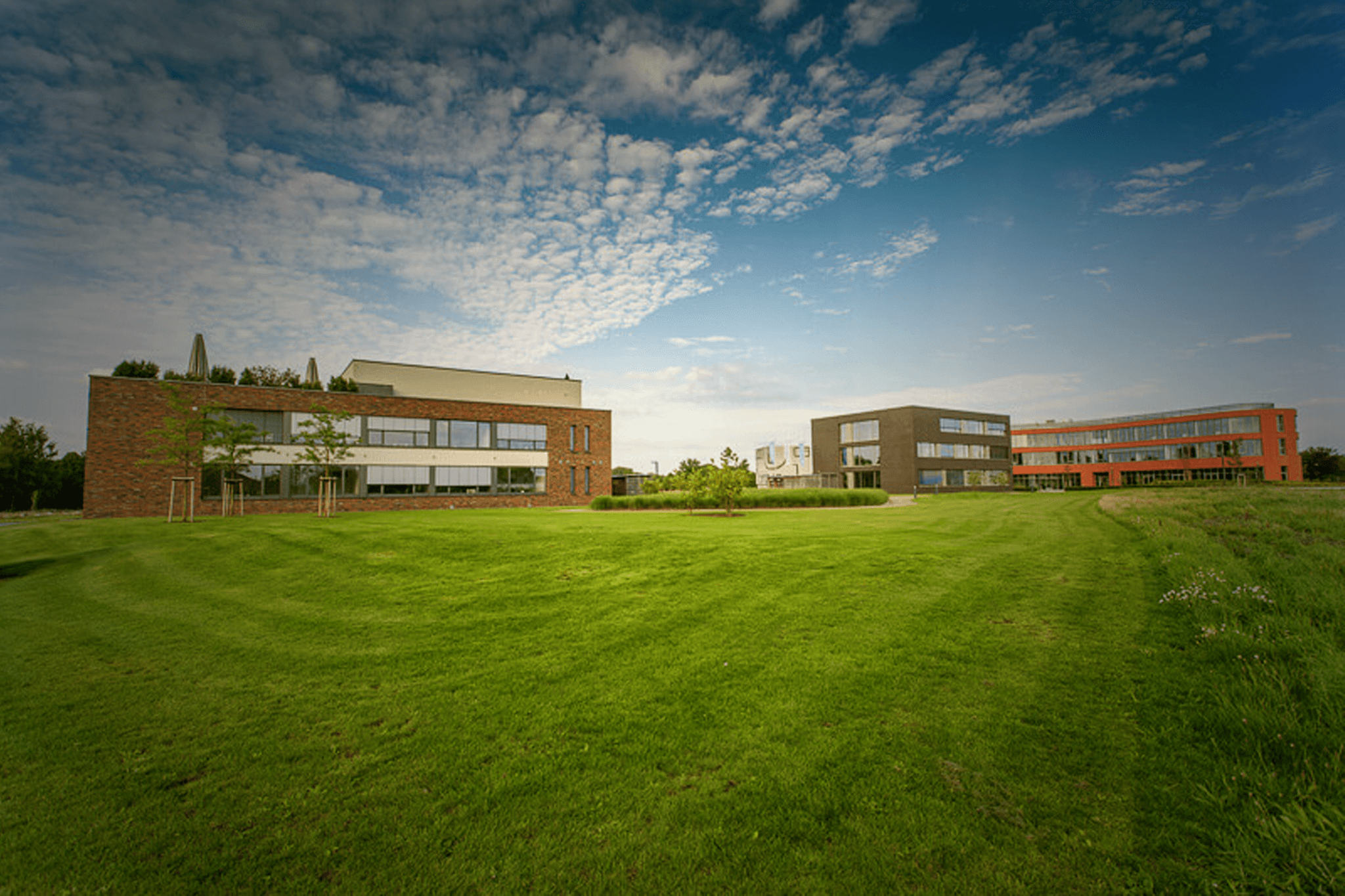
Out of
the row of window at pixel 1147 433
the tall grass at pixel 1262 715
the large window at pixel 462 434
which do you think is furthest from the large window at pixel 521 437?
the row of window at pixel 1147 433

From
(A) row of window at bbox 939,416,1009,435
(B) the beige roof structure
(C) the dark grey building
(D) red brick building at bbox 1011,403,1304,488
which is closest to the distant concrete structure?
(C) the dark grey building

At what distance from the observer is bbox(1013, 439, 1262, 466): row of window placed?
7031 centimetres

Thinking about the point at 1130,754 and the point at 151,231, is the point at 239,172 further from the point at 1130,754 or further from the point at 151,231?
the point at 1130,754

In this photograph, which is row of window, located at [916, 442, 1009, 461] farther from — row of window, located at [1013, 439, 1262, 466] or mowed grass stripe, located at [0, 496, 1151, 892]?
mowed grass stripe, located at [0, 496, 1151, 892]

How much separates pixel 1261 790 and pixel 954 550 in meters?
9.46

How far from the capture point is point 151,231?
19.5 metres

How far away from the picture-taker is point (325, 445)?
89.9 feet

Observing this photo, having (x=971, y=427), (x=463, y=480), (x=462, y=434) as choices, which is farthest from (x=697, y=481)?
(x=971, y=427)

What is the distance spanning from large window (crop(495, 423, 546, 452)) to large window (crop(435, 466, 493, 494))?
229 centimetres

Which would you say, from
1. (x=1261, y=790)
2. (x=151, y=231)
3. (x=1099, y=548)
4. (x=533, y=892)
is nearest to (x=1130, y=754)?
(x=1261, y=790)

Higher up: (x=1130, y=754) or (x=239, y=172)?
(x=239, y=172)

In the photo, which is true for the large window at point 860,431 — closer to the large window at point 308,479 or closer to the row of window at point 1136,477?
the row of window at point 1136,477

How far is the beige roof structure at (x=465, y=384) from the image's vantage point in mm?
43250

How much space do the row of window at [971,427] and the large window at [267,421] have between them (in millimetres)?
65769
